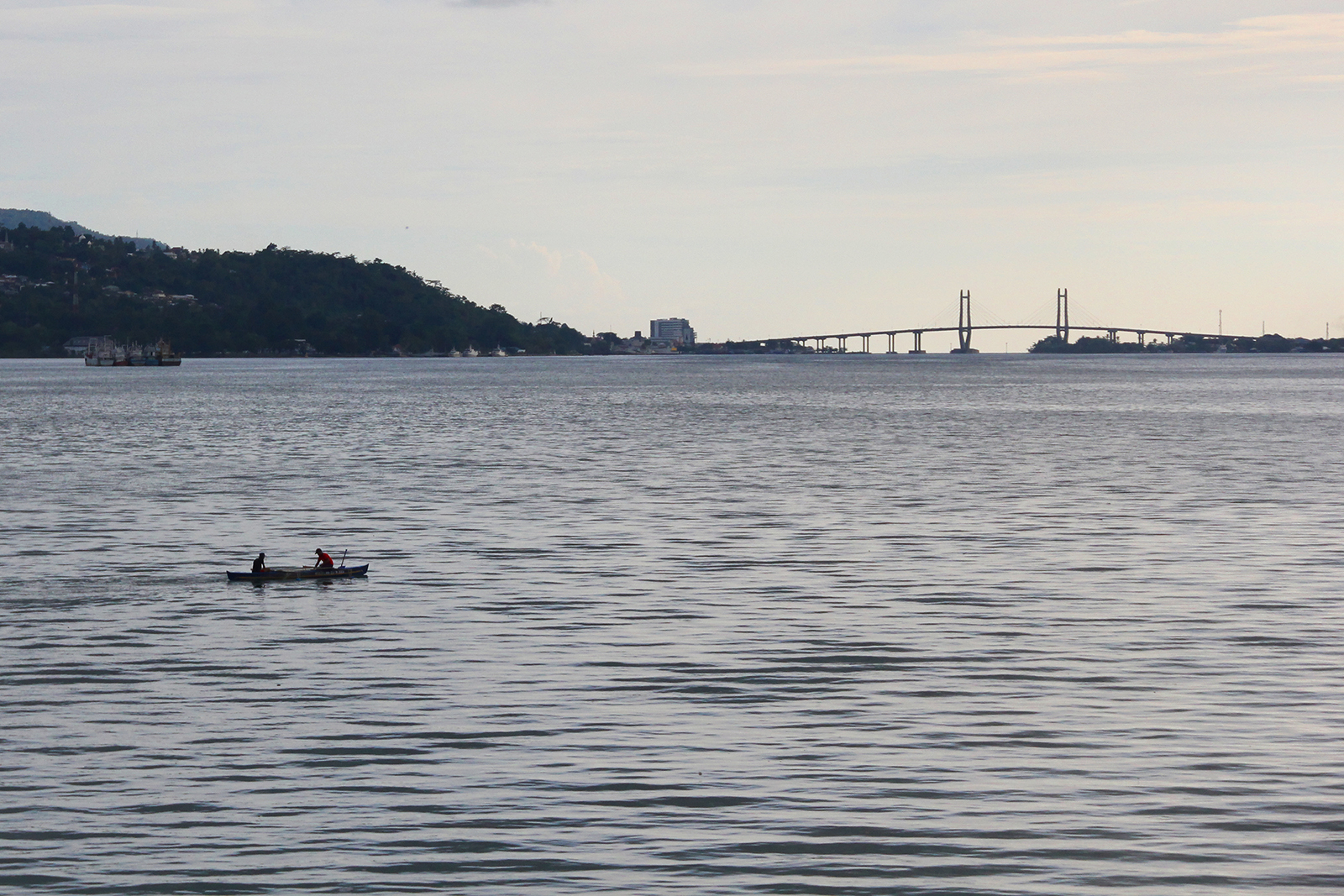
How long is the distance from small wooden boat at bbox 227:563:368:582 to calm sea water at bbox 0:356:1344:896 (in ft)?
2.41

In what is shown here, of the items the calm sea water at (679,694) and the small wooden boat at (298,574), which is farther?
the small wooden boat at (298,574)

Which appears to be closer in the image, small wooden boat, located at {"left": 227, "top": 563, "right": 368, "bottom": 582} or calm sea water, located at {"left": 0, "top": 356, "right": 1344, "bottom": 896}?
calm sea water, located at {"left": 0, "top": 356, "right": 1344, "bottom": 896}

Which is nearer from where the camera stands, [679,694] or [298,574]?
[679,694]

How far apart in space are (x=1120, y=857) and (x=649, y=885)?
4.88 m

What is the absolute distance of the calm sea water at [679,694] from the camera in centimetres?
1759

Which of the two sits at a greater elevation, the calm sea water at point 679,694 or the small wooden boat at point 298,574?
the small wooden boat at point 298,574

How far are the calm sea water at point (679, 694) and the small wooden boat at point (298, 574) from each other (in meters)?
0.73

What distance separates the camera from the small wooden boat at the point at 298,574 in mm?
37062

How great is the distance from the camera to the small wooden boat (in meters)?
37.1

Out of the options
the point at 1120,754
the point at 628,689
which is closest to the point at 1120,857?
the point at 1120,754

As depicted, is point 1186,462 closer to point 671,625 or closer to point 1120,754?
point 671,625

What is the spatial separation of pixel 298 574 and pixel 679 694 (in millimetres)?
14908

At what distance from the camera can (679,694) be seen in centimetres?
2536

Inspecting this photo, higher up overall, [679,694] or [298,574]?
[298,574]
